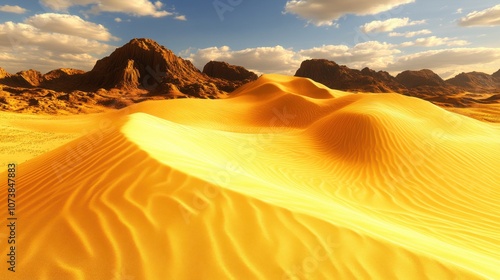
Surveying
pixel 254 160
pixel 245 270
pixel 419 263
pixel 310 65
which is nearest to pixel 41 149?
pixel 254 160

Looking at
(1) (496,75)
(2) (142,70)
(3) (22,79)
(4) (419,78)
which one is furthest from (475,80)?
(3) (22,79)

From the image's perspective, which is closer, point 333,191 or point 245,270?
point 245,270

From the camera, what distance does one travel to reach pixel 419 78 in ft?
356

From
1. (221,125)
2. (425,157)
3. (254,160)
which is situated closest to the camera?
(254,160)

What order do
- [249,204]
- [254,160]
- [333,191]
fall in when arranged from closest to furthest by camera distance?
[249,204] → [333,191] → [254,160]

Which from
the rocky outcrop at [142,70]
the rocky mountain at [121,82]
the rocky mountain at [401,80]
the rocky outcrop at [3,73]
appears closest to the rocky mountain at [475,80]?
the rocky mountain at [401,80]

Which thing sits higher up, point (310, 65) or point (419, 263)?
point (310, 65)

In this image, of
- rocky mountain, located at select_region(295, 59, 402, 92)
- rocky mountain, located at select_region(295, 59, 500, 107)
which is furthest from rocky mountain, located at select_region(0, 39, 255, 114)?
rocky mountain, located at select_region(295, 59, 500, 107)

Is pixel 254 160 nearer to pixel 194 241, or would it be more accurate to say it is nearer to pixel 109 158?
pixel 109 158

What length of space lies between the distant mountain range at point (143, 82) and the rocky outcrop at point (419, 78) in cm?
17

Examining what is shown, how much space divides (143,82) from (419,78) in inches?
4064

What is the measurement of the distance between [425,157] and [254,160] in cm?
546

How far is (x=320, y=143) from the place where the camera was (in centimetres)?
1146

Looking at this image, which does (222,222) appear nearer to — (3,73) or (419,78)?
(3,73)
